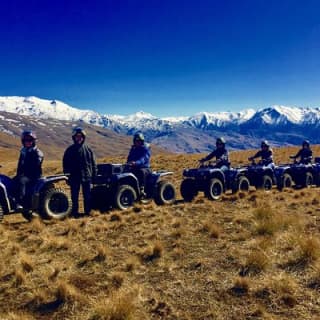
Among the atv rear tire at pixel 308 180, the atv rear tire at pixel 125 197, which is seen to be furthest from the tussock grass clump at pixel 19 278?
the atv rear tire at pixel 308 180

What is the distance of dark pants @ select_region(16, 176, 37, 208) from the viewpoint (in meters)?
12.4

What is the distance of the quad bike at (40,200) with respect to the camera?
12102 millimetres

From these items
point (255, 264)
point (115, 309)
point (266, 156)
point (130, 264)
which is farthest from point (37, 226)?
point (266, 156)

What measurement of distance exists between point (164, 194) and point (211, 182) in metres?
2.37

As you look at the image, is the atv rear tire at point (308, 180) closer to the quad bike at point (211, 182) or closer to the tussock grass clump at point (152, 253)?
the quad bike at point (211, 182)

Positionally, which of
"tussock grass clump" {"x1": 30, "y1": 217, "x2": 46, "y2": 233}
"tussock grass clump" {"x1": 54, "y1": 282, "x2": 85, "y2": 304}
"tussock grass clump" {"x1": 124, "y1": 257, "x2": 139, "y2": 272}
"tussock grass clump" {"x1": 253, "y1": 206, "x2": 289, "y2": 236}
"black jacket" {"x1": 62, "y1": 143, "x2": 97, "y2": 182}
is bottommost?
"tussock grass clump" {"x1": 54, "y1": 282, "x2": 85, "y2": 304}

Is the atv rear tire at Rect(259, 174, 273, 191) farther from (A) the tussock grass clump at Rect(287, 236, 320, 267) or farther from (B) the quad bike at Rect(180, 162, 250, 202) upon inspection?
(A) the tussock grass clump at Rect(287, 236, 320, 267)

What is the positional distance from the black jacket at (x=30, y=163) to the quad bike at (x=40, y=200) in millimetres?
305

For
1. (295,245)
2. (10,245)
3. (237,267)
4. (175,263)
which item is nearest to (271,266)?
(237,267)

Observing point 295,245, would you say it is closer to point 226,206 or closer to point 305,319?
point 305,319

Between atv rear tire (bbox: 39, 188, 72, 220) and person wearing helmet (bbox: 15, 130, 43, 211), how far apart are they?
1.70ft

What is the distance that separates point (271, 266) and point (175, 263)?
1943 mm

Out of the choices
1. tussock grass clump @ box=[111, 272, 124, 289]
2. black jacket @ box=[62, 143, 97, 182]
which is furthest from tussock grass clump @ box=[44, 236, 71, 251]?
black jacket @ box=[62, 143, 97, 182]

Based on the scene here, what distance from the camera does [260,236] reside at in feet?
32.5
